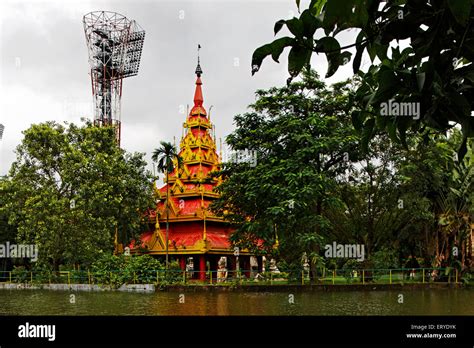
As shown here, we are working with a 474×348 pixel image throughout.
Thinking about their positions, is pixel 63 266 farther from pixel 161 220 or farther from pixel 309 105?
pixel 309 105

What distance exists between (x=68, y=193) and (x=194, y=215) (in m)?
6.80

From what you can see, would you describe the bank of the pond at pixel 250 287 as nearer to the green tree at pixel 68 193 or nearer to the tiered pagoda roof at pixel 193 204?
the green tree at pixel 68 193

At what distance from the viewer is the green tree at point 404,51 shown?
1.49 metres

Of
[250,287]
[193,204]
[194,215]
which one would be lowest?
[250,287]

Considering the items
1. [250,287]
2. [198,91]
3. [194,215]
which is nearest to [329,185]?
[250,287]

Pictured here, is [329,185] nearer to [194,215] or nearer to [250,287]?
[250,287]

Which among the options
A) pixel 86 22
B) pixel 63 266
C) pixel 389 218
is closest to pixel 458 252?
pixel 389 218

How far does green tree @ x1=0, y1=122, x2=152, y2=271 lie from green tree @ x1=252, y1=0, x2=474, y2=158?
21.3 metres

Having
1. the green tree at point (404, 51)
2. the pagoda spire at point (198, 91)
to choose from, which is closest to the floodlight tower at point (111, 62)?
the pagoda spire at point (198, 91)

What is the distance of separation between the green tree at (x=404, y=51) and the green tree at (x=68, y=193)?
21337 millimetres

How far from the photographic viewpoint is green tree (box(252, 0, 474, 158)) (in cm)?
149

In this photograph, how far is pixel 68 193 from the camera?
77.5 feet

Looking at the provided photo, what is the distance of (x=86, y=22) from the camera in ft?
102

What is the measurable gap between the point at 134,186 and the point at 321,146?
1151 centimetres
